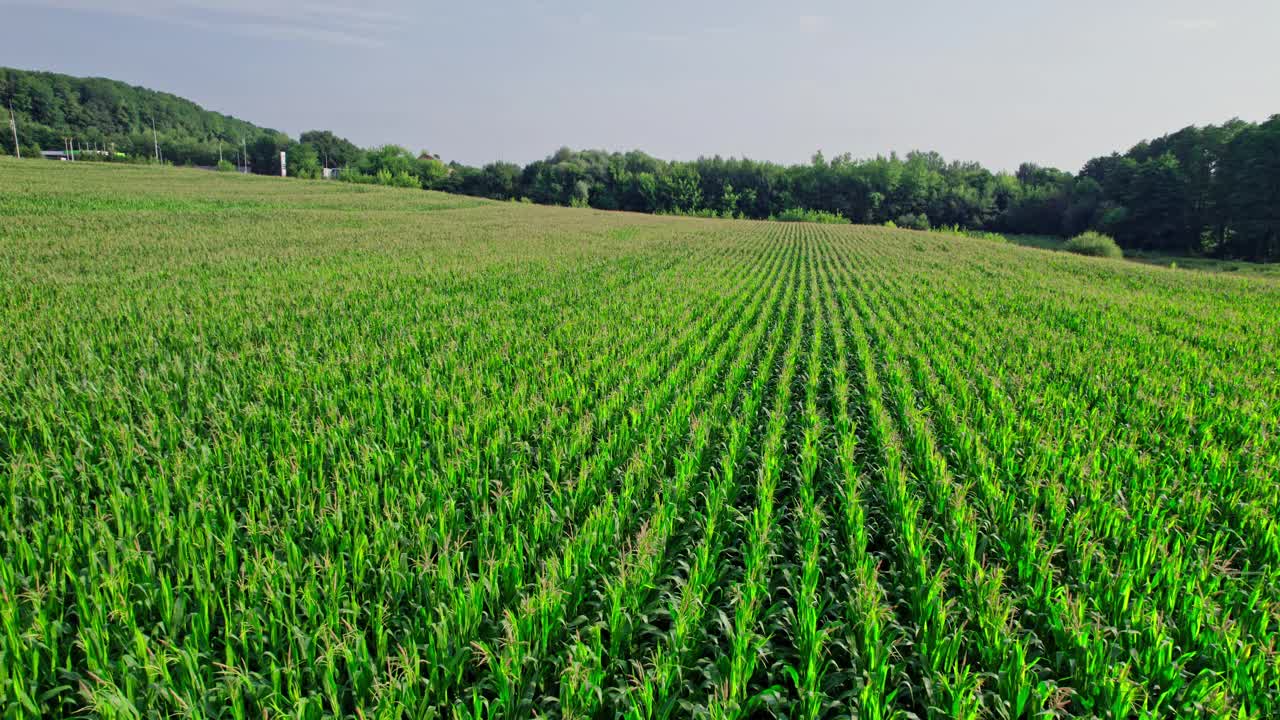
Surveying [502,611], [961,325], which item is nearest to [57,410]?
[502,611]

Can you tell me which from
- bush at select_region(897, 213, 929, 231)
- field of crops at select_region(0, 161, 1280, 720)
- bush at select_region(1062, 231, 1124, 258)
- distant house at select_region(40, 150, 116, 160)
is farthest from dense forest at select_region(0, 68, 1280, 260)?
field of crops at select_region(0, 161, 1280, 720)

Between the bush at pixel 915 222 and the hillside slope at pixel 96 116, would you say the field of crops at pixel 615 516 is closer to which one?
the bush at pixel 915 222

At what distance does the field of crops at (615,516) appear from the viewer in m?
2.71

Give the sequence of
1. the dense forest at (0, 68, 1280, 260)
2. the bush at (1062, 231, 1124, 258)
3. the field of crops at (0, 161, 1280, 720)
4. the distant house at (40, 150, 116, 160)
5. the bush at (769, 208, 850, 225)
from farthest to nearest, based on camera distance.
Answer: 1. the distant house at (40, 150, 116, 160)
2. the bush at (769, 208, 850, 225)
3. the dense forest at (0, 68, 1280, 260)
4. the bush at (1062, 231, 1124, 258)
5. the field of crops at (0, 161, 1280, 720)

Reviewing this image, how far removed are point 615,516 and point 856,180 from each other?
10967cm

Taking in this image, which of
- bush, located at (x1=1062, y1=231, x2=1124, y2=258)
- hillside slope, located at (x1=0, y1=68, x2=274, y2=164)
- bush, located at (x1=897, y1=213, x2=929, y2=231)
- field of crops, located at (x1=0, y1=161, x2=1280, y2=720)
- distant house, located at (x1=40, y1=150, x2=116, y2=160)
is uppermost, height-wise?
hillside slope, located at (x1=0, y1=68, x2=274, y2=164)

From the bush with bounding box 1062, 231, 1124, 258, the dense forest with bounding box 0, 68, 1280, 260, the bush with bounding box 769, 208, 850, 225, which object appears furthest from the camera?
the bush with bounding box 769, 208, 850, 225

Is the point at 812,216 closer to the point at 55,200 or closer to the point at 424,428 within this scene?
the point at 55,200

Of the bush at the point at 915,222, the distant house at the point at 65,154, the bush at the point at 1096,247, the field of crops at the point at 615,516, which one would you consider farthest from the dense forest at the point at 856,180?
the field of crops at the point at 615,516

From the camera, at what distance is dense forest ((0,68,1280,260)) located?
57.2 m

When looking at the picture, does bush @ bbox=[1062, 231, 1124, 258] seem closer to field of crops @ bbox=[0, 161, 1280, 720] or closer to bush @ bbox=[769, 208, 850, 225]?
bush @ bbox=[769, 208, 850, 225]

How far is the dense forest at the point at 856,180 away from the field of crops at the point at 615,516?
65.8 meters

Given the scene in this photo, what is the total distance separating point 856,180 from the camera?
101625 millimetres

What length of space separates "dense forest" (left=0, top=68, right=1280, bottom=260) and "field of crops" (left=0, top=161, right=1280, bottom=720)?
65.8m
